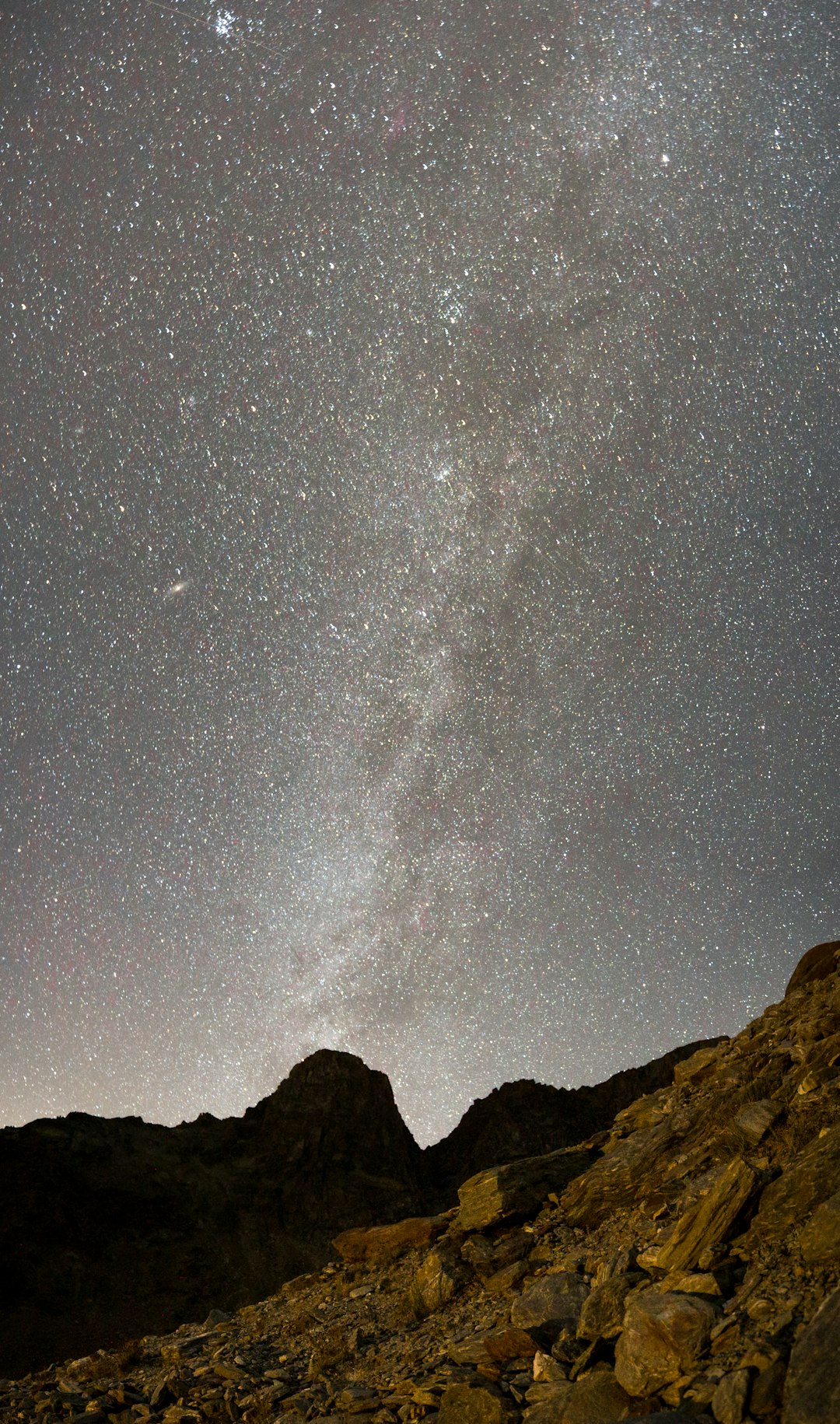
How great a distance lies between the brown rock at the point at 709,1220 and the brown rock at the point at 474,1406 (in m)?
1.91

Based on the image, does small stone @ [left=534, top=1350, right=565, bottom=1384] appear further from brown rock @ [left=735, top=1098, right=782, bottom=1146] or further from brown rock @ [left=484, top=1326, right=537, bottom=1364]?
brown rock @ [left=735, top=1098, right=782, bottom=1146]

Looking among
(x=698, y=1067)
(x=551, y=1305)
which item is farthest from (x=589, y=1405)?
(x=698, y=1067)

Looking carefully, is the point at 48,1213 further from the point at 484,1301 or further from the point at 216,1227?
the point at 484,1301

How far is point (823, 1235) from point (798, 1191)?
903mm

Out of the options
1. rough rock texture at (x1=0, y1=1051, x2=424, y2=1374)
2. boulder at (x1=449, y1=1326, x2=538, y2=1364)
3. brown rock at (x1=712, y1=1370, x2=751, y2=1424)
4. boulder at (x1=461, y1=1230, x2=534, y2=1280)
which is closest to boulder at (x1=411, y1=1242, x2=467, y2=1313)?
boulder at (x1=461, y1=1230, x2=534, y2=1280)

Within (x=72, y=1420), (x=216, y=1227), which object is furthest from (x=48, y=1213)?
(x=72, y=1420)

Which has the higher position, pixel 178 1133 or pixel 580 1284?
pixel 178 1133

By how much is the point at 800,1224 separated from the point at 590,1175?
508 centimetres

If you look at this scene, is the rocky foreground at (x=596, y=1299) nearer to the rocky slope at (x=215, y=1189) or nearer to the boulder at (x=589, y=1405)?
the boulder at (x=589, y=1405)

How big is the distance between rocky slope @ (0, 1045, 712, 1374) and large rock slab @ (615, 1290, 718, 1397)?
58.6m

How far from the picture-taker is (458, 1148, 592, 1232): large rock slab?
12.6 m

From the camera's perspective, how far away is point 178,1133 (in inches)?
3226

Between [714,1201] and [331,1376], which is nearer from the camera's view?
[714,1201]

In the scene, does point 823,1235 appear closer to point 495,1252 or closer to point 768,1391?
point 768,1391
